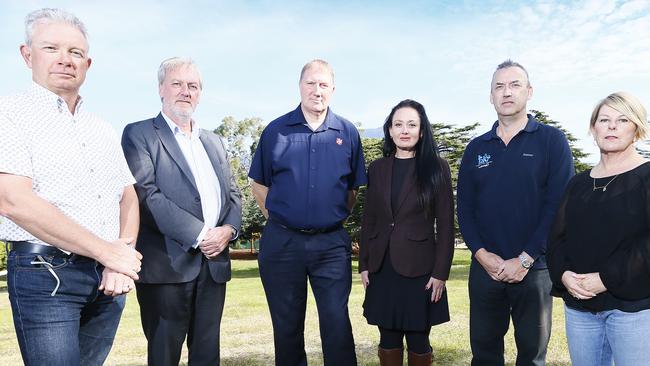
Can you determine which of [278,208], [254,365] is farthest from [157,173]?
[254,365]

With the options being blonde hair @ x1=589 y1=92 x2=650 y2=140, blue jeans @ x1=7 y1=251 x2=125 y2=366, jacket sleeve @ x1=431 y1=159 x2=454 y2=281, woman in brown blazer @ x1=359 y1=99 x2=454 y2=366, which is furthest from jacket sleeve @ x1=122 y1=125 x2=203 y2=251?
blonde hair @ x1=589 y1=92 x2=650 y2=140

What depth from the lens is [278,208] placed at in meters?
4.52

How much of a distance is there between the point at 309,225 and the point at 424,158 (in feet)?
3.65

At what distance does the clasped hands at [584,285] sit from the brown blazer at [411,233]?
1041mm

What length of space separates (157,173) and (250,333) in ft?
16.4

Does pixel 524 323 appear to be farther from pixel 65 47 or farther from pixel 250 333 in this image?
pixel 250 333

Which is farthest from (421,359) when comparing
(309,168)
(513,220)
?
(309,168)

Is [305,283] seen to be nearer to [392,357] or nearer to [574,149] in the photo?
[392,357]

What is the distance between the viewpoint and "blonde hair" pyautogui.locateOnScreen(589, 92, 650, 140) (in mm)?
3262

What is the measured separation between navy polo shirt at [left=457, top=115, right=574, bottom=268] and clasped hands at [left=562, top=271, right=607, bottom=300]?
0.69m

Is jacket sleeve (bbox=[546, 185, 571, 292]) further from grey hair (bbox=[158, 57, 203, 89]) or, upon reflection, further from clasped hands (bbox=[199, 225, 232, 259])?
grey hair (bbox=[158, 57, 203, 89])

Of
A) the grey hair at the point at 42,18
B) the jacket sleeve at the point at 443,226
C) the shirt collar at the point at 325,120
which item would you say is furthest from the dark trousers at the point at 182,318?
the grey hair at the point at 42,18

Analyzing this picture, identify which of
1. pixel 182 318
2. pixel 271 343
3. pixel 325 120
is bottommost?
pixel 271 343

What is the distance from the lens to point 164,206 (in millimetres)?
3918
